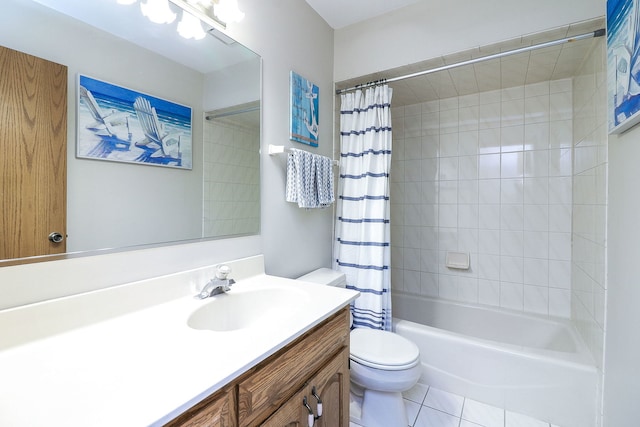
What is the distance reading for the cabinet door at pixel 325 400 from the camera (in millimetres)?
792

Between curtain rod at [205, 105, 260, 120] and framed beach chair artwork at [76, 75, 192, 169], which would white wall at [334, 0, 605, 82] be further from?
framed beach chair artwork at [76, 75, 192, 169]

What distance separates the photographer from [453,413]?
5.32ft

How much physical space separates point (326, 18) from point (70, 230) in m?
1.97

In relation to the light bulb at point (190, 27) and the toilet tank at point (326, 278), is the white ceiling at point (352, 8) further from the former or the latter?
the toilet tank at point (326, 278)

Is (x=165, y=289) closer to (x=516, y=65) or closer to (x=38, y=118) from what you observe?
(x=38, y=118)

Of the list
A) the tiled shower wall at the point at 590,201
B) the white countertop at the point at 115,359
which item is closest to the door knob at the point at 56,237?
the white countertop at the point at 115,359

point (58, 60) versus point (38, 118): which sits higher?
point (58, 60)

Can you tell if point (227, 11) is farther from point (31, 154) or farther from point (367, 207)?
point (367, 207)

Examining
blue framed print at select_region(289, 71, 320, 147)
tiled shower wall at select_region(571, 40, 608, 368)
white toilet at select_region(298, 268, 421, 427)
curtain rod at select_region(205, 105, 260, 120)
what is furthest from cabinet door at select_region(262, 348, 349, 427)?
tiled shower wall at select_region(571, 40, 608, 368)

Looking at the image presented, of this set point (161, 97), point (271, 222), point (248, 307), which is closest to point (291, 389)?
point (248, 307)

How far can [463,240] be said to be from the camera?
2520 millimetres

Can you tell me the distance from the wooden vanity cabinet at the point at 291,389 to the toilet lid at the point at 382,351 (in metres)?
0.36

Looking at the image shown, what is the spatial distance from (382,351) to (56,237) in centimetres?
144

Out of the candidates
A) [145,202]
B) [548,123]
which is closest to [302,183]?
[145,202]
